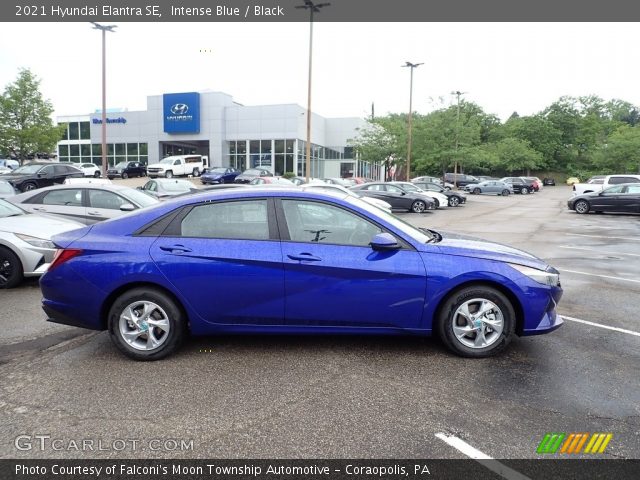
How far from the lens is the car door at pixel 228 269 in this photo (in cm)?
409

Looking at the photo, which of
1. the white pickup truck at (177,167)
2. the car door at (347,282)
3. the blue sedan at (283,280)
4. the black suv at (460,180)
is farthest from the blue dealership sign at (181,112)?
the car door at (347,282)

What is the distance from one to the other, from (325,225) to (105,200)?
22.8ft

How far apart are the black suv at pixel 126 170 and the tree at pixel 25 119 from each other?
202 inches

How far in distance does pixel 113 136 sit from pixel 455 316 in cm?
5582

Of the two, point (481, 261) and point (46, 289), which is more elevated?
point (481, 261)

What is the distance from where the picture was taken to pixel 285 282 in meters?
4.09

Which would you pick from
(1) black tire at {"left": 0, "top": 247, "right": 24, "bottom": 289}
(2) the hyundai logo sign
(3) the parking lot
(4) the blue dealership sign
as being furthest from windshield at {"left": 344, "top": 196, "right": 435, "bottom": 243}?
(2) the hyundai logo sign

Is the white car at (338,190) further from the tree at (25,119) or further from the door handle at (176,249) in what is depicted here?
the tree at (25,119)

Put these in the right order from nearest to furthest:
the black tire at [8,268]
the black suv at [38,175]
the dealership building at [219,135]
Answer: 1. the black tire at [8,268]
2. the black suv at [38,175]
3. the dealership building at [219,135]

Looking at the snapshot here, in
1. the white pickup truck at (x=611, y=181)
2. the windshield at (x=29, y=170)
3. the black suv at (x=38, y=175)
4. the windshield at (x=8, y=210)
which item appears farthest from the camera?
the white pickup truck at (x=611, y=181)

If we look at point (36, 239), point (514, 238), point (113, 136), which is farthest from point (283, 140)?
point (36, 239)

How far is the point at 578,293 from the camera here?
22.6 feet

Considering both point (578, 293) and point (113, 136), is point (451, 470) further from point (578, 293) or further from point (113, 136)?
point (113, 136)

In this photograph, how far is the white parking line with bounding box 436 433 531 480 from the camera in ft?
8.75
